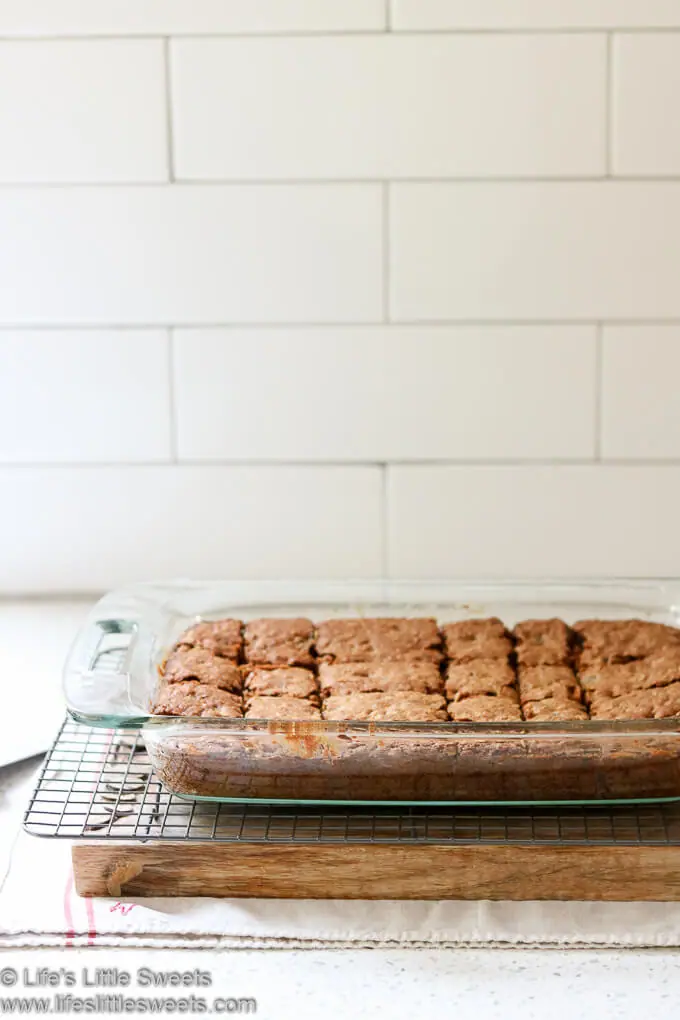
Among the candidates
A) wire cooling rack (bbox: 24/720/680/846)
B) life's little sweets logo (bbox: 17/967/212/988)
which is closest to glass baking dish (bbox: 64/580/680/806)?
wire cooling rack (bbox: 24/720/680/846)

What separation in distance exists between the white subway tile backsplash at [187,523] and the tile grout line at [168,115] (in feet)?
1.12

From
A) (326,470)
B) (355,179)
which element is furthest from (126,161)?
(326,470)

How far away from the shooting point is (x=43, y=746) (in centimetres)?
111

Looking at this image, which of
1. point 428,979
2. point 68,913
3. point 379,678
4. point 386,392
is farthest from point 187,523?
point 428,979

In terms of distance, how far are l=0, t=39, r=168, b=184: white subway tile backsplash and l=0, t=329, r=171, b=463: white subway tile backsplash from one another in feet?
0.60

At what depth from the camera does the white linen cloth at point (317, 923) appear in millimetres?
825

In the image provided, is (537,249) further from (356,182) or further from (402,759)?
(402,759)

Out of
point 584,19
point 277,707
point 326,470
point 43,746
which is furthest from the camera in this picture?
point 326,470

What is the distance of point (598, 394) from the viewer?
1.38 meters

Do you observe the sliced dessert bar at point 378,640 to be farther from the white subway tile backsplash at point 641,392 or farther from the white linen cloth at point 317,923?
the white subway tile backsplash at point 641,392

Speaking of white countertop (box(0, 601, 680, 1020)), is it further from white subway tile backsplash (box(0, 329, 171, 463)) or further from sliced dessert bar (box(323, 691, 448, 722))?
white subway tile backsplash (box(0, 329, 171, 463))

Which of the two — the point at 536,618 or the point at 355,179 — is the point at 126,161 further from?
the point at 536,618

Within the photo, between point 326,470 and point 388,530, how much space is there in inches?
4.0

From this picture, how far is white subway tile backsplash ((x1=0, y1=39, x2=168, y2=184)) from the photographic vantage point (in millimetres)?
1331
